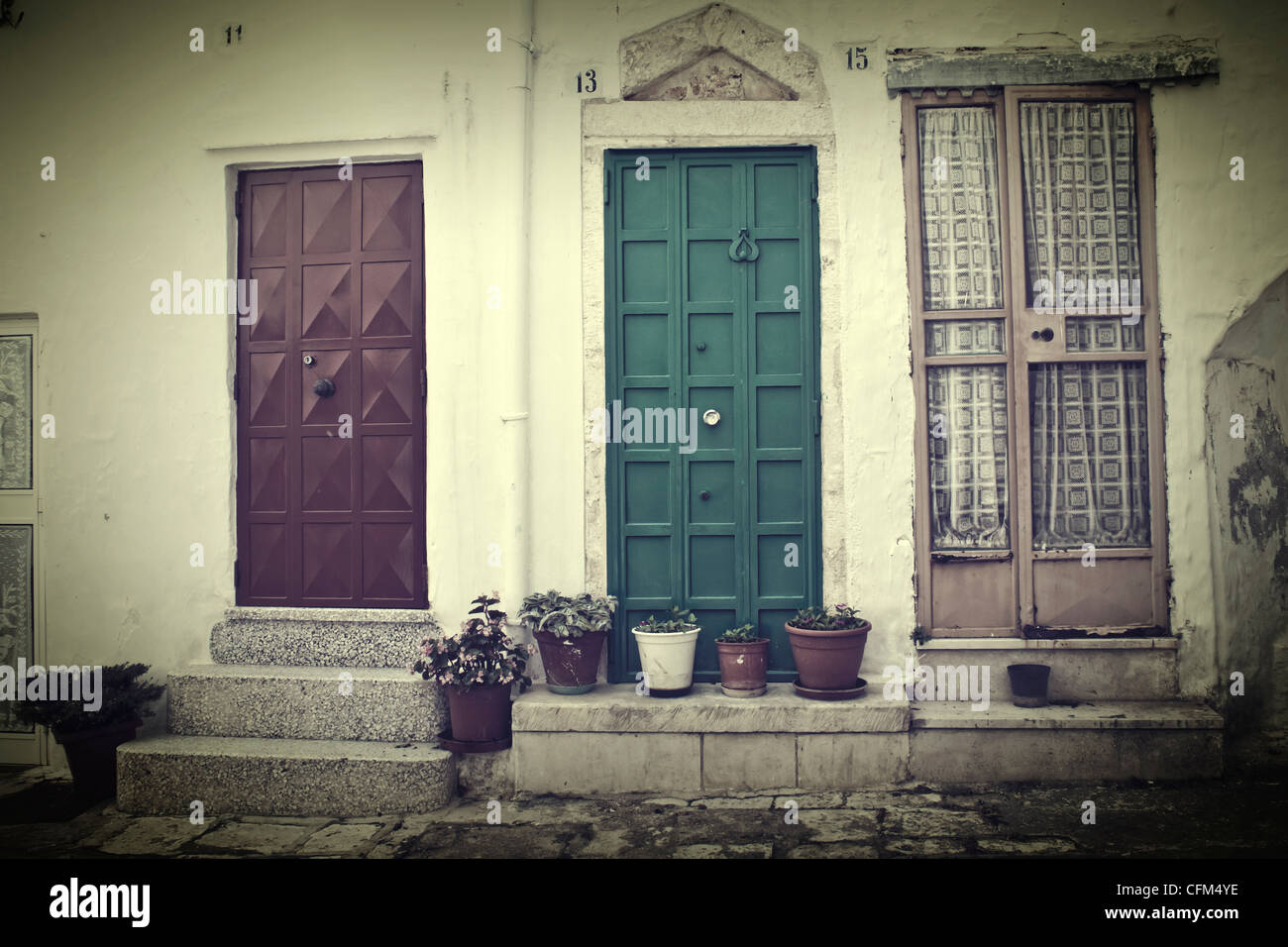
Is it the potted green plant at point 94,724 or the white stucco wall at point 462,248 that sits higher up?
the white stucco wall at point 462,248

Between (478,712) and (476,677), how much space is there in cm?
20

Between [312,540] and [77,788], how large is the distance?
170 centimetres

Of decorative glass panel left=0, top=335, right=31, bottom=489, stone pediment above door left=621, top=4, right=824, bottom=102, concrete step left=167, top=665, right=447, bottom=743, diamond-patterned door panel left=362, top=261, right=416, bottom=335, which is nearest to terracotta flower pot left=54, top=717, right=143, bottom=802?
concrete step left=167, top=665, right=447, bottom=743

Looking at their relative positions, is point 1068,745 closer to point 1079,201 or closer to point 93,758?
point 1079,201

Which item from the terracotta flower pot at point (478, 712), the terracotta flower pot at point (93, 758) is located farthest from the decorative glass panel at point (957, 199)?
the terracotta flower pot at point (93, 758)

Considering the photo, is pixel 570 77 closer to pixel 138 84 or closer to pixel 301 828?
pixel 138 84

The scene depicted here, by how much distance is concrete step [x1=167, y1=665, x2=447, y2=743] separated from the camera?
4.67 m

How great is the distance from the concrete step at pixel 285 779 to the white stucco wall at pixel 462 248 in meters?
0.76

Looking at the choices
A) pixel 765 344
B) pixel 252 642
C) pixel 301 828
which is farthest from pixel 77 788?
pixel 765 344

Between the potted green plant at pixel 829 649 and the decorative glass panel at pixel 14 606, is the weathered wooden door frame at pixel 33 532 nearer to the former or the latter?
the decorative glass panel at pixel 14 606

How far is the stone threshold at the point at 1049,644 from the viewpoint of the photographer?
15.5 ft

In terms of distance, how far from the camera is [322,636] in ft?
16.4

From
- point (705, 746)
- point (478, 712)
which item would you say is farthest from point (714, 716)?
point (478, 712)

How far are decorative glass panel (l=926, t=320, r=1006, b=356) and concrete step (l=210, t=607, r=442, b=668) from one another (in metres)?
3.16
